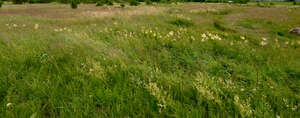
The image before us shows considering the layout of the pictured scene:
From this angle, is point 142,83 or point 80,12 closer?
point 142,83

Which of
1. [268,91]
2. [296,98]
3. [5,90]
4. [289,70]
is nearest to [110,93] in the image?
[5,90]

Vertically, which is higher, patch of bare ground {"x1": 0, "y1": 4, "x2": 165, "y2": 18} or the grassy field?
patch of bare ground {"x1": 0, "y1": 4, "x2": 165, "y2": 18}

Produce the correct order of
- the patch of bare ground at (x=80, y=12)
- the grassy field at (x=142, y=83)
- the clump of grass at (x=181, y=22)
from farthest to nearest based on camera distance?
1. the patch of bare ground at (x=80, y=12)
2. the clump of grass at (x=181, y=22)
3. the grassy field at (x=142, y=83)

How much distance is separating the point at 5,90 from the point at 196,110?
2.39m

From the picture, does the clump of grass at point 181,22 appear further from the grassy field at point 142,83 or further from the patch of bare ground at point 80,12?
the patch of bare ground at point 80,12

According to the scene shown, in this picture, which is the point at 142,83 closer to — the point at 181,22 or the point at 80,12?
the point at 181,22

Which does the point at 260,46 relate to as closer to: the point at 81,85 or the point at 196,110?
the point at 196,110

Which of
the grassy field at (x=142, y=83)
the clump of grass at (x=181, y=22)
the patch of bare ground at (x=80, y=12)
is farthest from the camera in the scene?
the patch of bare ground at (x=80, y=12)

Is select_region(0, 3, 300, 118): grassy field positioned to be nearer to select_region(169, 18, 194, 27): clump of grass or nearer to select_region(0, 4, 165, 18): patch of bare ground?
select_region(169, 18, 194, 27): clump of grass

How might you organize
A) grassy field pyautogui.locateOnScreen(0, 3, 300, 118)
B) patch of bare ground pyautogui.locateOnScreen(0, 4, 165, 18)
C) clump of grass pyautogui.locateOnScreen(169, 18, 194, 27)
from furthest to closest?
patch of bare ground pyautogui.locateOnScreen(0, 4, 165, 18), clump of grass pyautogui.locateOnScreen(169, 18, 194, 27), grassy field pyautogui.locateOnScreen(0, 3, 300, 118)

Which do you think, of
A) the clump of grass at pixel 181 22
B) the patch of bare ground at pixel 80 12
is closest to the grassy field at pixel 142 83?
the clump of grass at pixel 181 22

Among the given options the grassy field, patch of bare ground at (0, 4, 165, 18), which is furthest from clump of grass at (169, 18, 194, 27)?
patch of bare ground at (0, 4, 165, 18)

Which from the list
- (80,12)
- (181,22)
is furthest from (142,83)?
(80,12)

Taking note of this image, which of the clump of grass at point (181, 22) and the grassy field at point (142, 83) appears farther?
the clump of grass at point (181, 22)
